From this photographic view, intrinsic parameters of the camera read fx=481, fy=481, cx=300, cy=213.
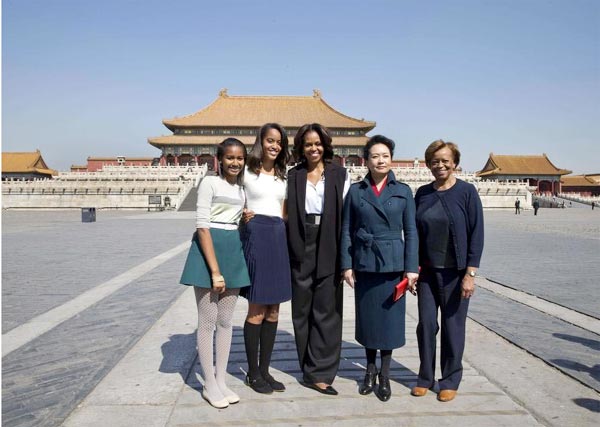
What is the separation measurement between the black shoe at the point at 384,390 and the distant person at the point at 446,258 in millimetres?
187

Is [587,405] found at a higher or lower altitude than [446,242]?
lower

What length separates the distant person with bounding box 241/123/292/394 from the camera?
3.17 m

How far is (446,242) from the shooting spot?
126 inches

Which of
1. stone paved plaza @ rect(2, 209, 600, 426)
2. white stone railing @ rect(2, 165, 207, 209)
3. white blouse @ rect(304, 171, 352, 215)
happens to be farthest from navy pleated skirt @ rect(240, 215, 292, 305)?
white stone railing @ rect(2, 165, 207, 209)

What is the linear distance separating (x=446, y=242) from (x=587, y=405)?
127cm

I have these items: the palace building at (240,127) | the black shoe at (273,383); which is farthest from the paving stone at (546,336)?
the palace building at (240,127)

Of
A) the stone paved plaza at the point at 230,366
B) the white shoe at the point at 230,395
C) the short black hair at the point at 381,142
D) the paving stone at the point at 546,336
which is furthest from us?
the paving stone at the point at 546,336

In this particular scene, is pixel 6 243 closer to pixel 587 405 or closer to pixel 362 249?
pixel 362 249

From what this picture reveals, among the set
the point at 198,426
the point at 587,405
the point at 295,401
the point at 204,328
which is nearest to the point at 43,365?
the point at 204,328

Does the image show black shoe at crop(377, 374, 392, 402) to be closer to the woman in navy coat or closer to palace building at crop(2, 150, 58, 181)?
the woman in navy coat

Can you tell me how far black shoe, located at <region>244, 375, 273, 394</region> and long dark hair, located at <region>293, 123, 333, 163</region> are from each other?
1.52 m

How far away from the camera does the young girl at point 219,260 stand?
300 centimetres

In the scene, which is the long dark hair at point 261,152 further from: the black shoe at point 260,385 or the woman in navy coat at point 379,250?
the black shoe at point 260,385

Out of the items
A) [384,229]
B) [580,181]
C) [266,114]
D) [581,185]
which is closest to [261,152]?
[384,229]
